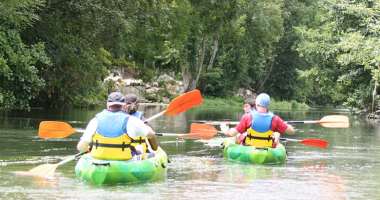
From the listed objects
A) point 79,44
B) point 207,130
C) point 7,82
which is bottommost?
point 207,130

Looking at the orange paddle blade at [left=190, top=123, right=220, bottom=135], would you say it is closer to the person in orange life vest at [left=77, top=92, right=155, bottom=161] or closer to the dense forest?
the person in orange life vest at [left=77, top=92, right=155, bottom=161]

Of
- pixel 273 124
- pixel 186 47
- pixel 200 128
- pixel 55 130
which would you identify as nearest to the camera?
pixel 55 130

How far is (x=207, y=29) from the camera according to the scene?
23.2 meters

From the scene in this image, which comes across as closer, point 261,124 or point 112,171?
point 112,171

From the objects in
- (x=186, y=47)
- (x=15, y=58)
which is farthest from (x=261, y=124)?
(x=186, y=47)

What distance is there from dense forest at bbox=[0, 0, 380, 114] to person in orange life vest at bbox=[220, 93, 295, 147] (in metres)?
7.05

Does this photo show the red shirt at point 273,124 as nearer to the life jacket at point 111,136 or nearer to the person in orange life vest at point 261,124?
the person in orange life vest at point 261,124

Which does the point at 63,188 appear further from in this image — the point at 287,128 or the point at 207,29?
the point at 207,29

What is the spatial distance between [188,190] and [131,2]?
10.6 m

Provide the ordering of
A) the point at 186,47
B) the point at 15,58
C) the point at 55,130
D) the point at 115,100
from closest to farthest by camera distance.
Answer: the point at 115,100, the point at 55,130, the point at 15,58, the point at 186,47

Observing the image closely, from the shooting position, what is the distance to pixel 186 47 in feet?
138

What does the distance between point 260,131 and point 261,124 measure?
0.66 feet

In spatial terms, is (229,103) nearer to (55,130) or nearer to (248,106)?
(248,106)

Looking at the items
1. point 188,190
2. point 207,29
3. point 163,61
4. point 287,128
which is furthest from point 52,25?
point 163,61
